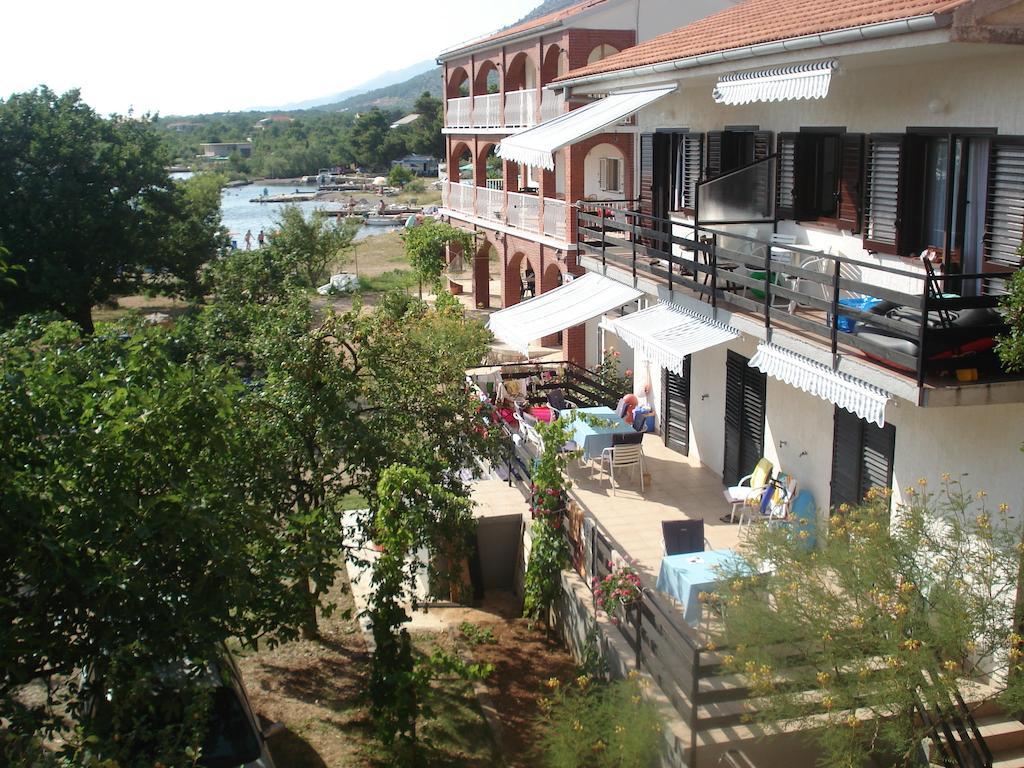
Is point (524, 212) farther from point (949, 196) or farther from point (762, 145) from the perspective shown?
point (949, 196)

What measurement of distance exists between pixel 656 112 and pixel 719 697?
11645mm

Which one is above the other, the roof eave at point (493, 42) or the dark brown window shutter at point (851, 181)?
the roof eave at point (493, 42)

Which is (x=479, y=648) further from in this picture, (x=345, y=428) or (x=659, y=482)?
(x=659, y=482)

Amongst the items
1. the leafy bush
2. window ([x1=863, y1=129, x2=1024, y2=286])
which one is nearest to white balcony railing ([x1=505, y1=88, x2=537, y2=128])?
window ([x1=863, y1=129, x2=1024, y2=286])

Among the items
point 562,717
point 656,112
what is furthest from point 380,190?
point 562,717

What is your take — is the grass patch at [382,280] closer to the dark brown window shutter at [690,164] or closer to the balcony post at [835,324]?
the dark brown window shutter at [690,164]

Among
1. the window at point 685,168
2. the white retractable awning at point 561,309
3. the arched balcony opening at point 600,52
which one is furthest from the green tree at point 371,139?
the window at point 685,168

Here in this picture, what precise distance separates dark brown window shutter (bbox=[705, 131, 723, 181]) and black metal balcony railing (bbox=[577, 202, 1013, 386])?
1.19 m

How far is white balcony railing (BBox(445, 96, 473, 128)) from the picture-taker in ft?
120

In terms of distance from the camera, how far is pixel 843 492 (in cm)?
1222

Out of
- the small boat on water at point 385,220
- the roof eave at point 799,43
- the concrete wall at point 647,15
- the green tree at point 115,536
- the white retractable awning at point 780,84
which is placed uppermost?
the concrete wall at point 647,15

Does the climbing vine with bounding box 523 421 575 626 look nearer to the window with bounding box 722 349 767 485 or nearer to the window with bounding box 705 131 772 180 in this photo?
the window with bounding box 722 349 767 485

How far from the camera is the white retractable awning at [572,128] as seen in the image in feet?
48.7

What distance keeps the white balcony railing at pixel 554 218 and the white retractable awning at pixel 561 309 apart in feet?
30.1
